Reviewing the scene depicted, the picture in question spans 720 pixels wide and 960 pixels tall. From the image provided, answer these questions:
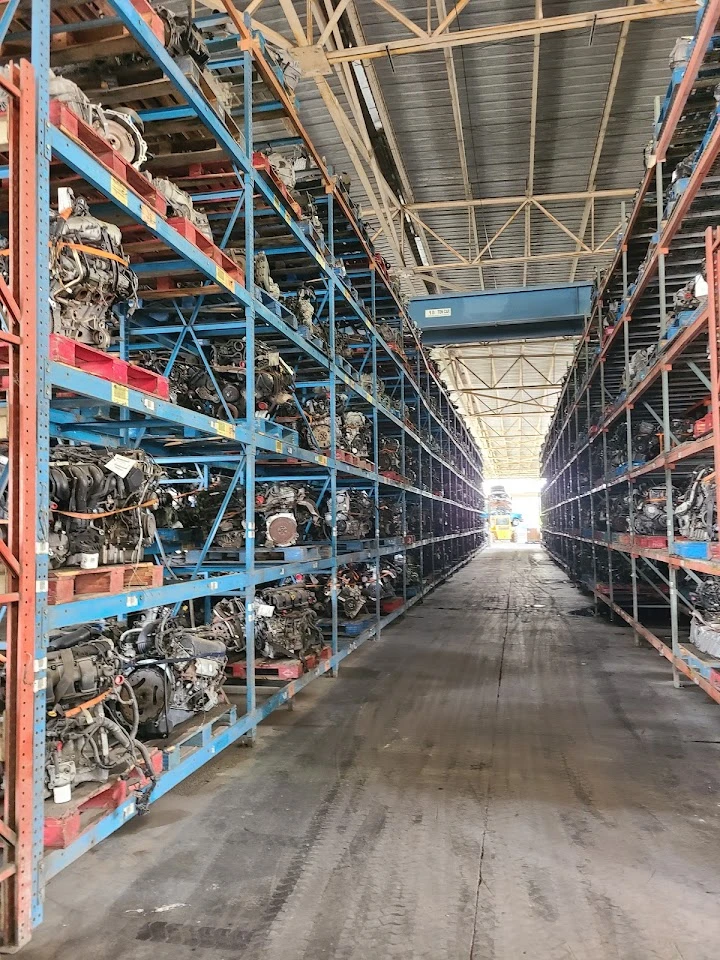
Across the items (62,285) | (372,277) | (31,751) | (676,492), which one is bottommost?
(31,751)

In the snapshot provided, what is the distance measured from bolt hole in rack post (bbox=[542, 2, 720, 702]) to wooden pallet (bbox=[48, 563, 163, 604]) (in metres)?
3.88

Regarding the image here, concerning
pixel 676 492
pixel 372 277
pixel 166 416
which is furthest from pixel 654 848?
pixel 372 277

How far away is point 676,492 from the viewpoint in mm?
8516

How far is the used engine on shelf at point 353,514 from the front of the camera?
8.98 metres

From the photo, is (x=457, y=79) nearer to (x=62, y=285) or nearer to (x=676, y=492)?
(x=676, y=492)

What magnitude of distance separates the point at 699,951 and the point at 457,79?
448 inches

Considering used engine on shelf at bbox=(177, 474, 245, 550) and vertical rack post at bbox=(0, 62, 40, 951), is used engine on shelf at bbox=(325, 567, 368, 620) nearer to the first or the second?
used engine on shelf at bbox=(177, 474, 245, 550)

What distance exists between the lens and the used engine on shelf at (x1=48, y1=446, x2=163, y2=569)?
346 centimetres

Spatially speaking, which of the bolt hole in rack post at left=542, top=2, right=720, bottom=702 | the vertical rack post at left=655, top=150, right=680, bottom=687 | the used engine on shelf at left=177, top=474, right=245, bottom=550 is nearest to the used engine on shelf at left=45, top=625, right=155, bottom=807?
the used engine on shelf at left=177, top=474, right=245, bottom=550

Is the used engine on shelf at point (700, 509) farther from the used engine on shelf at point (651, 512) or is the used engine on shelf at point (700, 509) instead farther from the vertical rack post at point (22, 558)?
the vertical rack post at point (22, 558)

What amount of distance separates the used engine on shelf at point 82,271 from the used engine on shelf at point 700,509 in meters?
5.16

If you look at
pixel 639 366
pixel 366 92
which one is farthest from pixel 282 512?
pixel 366 92

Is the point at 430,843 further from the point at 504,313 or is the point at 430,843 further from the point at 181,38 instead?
the point at 504,313

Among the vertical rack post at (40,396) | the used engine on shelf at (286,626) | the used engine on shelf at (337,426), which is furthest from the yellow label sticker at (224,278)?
the used engine on shelf at (286,626)
